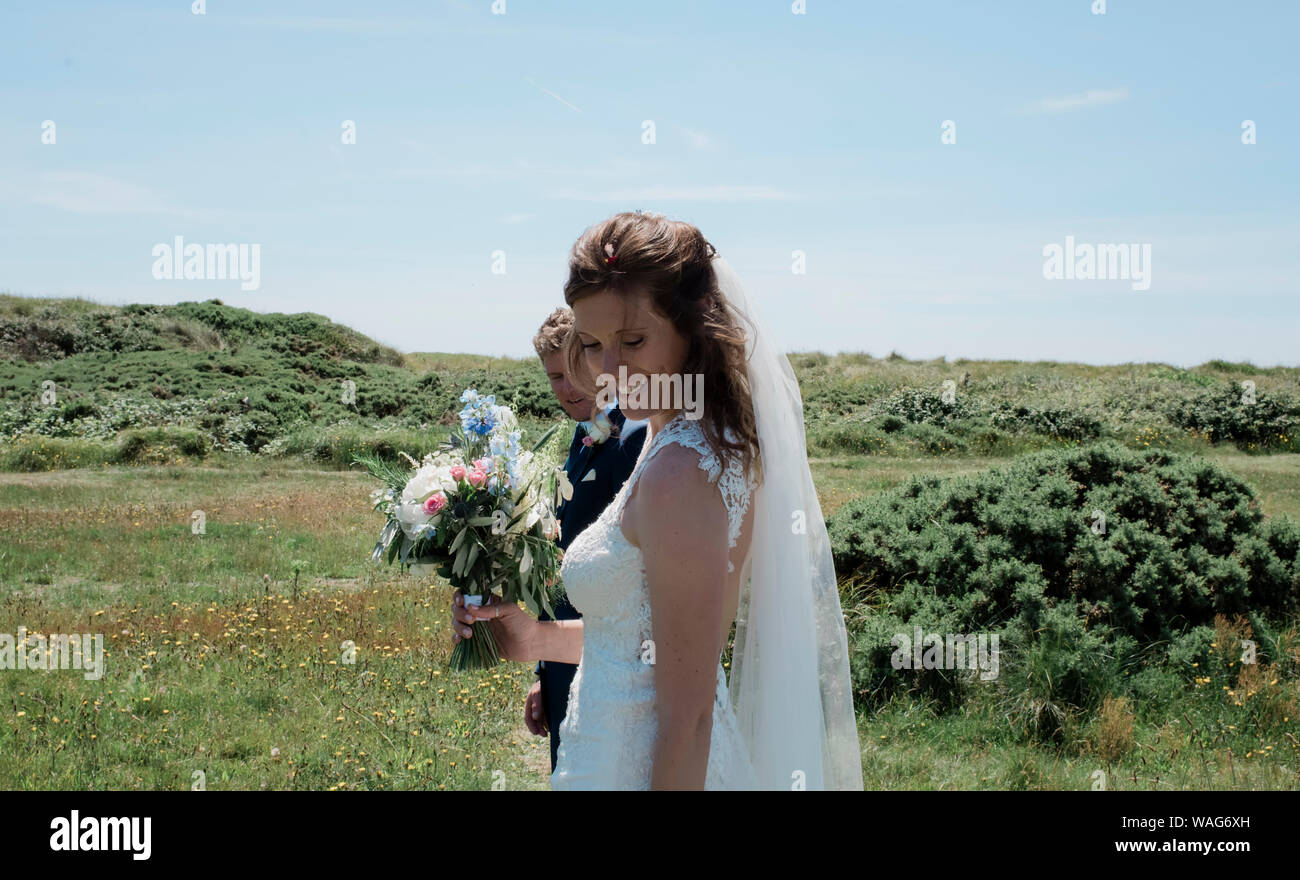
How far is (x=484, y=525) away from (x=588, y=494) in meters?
0.73

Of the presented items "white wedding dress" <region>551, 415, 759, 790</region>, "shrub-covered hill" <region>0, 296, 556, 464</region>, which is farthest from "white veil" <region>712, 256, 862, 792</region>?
"shrub-covered hill" <region>0, 296, 556, 464</region>

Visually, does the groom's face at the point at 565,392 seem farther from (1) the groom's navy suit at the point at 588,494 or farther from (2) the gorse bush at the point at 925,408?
(2) the gorse bush at the point at 925,408

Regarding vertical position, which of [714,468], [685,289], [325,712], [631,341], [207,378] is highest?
[207,378]

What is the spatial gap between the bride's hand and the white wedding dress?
0.52 meters

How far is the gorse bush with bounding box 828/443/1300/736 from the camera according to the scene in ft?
21.8

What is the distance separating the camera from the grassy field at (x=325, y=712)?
5.79 meters

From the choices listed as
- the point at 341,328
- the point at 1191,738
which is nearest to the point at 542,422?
the point at 341,328

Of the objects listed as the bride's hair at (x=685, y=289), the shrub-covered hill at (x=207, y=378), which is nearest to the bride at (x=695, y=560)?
the bride's hair at (x=685, y=289)

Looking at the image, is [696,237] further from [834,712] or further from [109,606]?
[109,606]

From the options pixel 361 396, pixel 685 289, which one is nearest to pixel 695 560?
pixel 685 289

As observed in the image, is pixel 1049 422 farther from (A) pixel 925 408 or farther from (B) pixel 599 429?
(B) pixel 599 429

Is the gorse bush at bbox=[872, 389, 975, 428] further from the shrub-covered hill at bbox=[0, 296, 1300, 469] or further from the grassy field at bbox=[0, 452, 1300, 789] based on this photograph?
the grassy field at bbox=[0, 452, 1300, 789]

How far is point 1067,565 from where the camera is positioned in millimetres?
7285

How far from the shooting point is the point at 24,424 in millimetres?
28516
